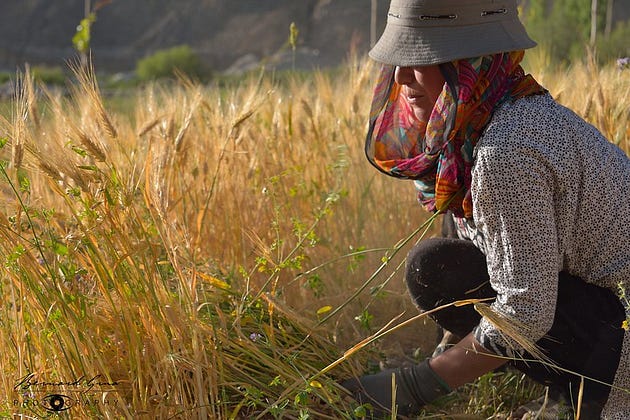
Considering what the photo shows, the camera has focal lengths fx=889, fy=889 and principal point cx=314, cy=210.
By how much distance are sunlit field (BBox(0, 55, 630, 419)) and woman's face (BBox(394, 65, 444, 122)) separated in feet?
0.80

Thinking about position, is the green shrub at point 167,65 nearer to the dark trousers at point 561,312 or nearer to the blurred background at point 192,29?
the blurred background at point 192,29

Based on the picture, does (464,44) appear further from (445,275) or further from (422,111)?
(445,275)

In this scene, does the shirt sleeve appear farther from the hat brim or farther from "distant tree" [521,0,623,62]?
"distant tree" [521,0,623,62]

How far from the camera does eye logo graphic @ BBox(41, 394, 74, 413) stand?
1552 millimetres

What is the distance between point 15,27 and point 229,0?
16.6 ft

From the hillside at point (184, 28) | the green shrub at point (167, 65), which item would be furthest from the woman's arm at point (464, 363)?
the hillside at point (184, 28)

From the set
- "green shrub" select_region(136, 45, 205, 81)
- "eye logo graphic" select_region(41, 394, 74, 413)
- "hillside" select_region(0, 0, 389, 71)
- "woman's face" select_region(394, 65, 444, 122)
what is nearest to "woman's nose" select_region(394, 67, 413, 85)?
"woman's face" select_region(394, 65, 444, 122)

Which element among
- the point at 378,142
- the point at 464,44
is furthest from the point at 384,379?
the point at 464,44

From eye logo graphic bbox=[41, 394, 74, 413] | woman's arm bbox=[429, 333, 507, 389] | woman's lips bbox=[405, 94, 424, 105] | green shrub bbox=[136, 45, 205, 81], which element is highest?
woman's lips bbox=[405, 94, 424, 105]

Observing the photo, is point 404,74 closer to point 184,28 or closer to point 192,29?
point 192,29

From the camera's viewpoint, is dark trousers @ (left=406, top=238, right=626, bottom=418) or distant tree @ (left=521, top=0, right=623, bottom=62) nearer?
dark trousers @ (left=406, top=238, right=626, bottom=418)

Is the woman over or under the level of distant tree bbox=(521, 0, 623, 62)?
over

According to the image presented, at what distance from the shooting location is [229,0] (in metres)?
20.8

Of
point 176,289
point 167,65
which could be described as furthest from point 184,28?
point 176,289
